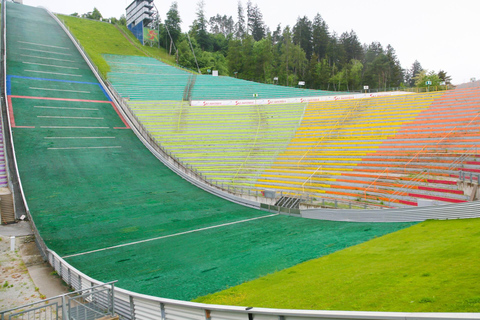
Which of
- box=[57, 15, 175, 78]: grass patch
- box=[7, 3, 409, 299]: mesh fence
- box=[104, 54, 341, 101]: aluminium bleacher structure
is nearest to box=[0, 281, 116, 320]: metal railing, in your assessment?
box=[7, 3, 409, 299]: mesh fence

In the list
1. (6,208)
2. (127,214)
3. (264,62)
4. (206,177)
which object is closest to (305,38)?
(264,62)

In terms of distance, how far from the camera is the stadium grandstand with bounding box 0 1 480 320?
9.98 meters

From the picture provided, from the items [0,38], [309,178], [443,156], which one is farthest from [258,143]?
[0,38]

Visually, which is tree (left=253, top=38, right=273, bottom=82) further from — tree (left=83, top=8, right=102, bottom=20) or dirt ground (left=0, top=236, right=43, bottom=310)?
tree (left=83, top=8, right=102, bottom=20)

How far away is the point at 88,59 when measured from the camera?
3944 cm

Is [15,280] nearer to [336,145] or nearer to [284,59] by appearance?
[336,145]

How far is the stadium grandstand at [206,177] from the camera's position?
998cm

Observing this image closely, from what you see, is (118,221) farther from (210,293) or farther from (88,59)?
(88,59)

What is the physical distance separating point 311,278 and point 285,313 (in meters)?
4.15

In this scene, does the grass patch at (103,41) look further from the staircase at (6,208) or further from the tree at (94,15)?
the tree at (94,15)

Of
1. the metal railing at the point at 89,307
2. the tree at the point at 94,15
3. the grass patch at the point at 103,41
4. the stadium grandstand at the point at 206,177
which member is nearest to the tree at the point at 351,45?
the grass patch at the point at 103,41

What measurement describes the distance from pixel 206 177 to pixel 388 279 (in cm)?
1557

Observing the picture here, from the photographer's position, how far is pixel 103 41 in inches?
2021

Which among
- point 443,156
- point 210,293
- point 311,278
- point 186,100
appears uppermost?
point 186,100
